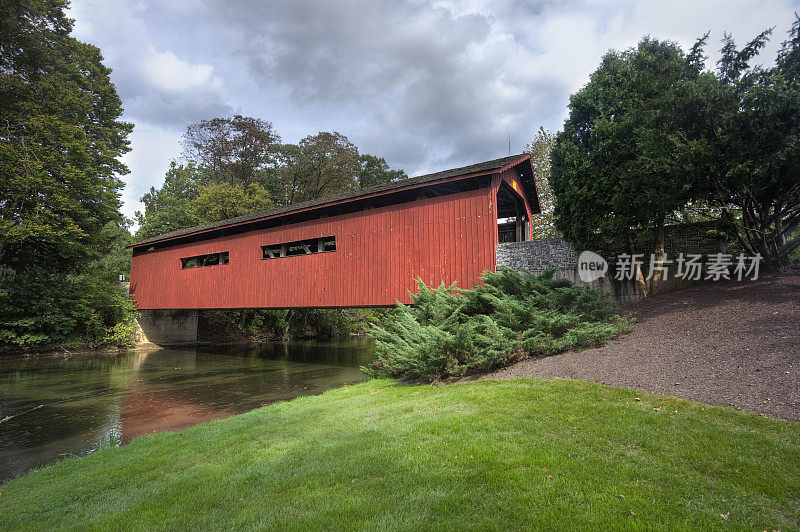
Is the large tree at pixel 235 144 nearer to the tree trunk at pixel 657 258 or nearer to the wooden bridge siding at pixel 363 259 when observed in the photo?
the wooden bridge siding at pixel 363 259

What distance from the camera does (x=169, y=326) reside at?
24.6 metres

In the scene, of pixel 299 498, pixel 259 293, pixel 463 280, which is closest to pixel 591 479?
pixel 299 498

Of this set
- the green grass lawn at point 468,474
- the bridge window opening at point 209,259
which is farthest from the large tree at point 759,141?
the bridge window opening at point 209,259

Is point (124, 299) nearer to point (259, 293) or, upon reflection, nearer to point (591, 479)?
point (259, 293)

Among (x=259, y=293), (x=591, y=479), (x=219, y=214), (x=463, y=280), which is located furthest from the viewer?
(x=219, y=214)

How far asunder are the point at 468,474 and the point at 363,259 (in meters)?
10.6

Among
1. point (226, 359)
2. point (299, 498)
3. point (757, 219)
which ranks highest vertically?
point (757, 219)

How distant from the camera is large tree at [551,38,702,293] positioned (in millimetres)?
8805

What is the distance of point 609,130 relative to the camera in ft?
33.6

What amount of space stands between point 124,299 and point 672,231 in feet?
84.8

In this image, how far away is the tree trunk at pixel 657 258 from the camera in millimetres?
10164

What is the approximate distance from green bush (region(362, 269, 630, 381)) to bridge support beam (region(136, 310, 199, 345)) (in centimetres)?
2052

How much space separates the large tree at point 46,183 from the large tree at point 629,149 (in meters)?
21.6

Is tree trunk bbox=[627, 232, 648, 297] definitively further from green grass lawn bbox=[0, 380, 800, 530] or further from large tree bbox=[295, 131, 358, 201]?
large tree bbox=[295, 131, 358, 201]
